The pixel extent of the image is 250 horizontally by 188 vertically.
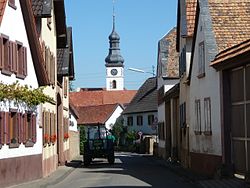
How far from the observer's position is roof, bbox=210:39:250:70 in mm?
20362

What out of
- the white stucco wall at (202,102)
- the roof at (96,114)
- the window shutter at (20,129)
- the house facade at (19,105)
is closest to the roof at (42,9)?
the house facade at (19,105)

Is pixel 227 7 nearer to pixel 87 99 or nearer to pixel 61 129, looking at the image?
pixel 61 129

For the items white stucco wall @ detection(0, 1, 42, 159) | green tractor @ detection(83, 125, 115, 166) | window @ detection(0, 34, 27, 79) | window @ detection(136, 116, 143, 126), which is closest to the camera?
window @ detection(0, 34, 27, 79)

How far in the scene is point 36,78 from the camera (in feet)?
93.4

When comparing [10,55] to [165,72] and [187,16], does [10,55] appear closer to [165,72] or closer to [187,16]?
[187,16]

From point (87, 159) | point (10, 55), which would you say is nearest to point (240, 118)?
point (10, 55)

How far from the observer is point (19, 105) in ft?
82.2

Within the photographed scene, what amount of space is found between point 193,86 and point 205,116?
340 centimetres

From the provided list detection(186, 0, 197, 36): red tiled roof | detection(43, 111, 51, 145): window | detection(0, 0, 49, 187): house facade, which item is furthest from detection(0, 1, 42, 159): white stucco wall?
detection(186, 0, 197, 36): red tiled roof

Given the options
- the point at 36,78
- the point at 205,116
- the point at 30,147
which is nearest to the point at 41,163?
the point at 30,147

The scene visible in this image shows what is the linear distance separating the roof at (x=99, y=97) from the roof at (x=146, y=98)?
38948mm

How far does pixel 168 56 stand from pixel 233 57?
104 feet

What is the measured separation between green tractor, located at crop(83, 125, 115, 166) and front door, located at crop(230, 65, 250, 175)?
21031 mm

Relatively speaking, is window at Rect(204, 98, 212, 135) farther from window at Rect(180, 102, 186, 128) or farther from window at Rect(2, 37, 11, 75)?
window at Rect(2, 37, 11, 75)
